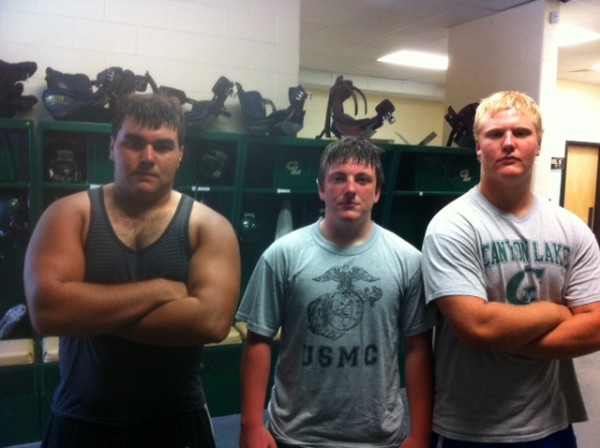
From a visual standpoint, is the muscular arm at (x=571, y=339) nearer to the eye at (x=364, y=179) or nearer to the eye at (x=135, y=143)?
the eye at (x=364, y=179)

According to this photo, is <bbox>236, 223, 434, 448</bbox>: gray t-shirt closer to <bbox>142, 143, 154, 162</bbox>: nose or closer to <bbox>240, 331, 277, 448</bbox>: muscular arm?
<bbox>240, 331, 277, 448</bbox>: muscular arm

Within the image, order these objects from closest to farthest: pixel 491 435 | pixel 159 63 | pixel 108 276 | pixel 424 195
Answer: pixel 108 276
pixel 491 435
pixel 159 63
pixel 424 195

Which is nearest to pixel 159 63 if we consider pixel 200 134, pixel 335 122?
pixel 200 134

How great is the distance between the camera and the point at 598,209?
7500 millimetres

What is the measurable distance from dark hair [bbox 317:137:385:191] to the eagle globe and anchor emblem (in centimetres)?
29

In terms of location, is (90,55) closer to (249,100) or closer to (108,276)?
(249,100)

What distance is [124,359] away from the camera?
55.5 inches

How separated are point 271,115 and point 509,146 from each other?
6.04 ft

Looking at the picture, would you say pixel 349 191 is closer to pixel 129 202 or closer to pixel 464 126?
pixel 129 202

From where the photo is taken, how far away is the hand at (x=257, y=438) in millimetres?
1478

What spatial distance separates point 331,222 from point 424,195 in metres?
2.57

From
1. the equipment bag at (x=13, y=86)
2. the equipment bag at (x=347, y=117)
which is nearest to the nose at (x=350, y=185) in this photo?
the equipment bag at (x=347, y=117)

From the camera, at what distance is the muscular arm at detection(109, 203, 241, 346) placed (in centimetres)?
134

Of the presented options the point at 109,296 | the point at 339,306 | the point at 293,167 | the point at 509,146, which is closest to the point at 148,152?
the point at 109,296
